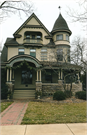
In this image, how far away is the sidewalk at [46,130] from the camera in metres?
4.91

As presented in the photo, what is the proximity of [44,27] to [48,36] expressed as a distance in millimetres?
1578

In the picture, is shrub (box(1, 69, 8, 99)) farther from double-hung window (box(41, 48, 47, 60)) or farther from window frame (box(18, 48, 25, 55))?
double-hung window (box(41, 48, 47, 60))

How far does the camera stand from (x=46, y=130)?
5230mm

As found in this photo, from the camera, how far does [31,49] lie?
1959 centimetres

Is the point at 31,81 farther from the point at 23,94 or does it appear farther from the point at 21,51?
the point at 21,51

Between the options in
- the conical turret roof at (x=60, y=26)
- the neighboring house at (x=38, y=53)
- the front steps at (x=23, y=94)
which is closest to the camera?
the front steps at (x=23, y=94)

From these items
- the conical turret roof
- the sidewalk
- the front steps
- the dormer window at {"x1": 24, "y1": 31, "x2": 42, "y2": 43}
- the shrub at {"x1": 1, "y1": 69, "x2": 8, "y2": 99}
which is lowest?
the front steps

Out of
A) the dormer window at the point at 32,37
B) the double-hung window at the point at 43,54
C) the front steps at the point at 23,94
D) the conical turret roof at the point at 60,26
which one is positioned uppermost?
the conical turret roof at the point at 60,26

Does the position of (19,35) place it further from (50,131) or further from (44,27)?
(50,131)

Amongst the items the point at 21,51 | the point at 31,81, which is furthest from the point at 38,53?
the point at 31,81

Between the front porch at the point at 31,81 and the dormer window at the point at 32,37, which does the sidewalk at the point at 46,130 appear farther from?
the dormer window at the point at 32,37

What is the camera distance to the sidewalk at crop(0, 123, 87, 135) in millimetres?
4914

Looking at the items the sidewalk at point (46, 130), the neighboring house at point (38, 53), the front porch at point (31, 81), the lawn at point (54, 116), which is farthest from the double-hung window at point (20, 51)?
the sidewalk at point (46, 130)

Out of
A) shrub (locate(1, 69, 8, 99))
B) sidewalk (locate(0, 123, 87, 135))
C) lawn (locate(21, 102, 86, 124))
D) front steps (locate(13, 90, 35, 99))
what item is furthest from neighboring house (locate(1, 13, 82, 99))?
sidewalk (locate(0, 123, 87, 135))
